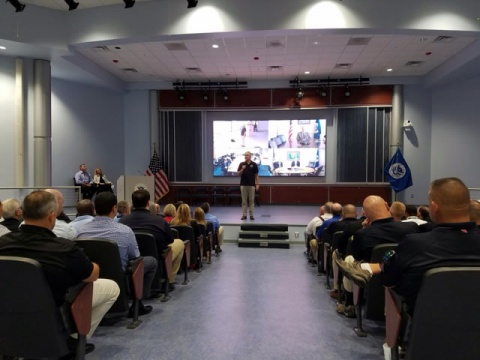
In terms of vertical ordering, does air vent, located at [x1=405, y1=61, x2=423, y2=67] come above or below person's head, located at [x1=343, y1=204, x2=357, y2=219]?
above

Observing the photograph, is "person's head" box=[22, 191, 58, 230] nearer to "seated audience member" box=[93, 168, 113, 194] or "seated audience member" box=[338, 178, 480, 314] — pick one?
"seated audience member" box=[338, 178, 480, 314]

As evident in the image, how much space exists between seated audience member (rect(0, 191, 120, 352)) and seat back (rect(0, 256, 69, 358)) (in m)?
0.09

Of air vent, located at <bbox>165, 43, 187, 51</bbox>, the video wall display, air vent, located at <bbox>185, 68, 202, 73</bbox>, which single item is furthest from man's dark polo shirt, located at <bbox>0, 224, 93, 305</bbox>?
the video wall display

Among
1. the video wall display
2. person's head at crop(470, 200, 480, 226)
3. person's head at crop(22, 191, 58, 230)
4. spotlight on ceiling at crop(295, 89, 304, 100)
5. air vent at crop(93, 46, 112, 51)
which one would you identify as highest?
air vent at crop(93, 46, 112, 51)

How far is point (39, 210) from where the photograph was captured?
191 centimetres

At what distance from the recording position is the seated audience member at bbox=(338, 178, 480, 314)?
1.63m

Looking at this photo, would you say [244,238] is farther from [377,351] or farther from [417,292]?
[417,292]

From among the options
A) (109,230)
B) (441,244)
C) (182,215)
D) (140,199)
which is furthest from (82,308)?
(182,215)

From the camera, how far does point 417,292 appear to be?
1679 mm

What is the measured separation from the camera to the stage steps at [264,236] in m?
7.08

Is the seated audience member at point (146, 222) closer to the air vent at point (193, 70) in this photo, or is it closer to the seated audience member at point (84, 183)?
the seated audience member at point (84, 183)

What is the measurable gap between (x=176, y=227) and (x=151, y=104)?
8.15m

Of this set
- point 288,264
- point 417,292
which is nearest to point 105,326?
point 417,292

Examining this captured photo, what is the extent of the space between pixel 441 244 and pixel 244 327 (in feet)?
6.39
